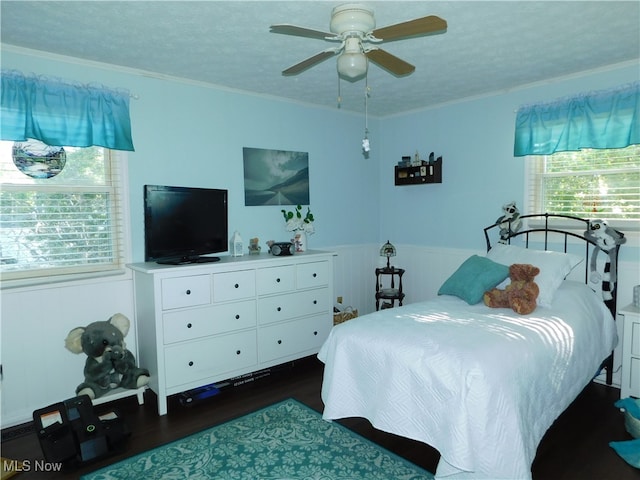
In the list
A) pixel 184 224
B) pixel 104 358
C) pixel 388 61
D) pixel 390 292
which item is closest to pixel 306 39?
pixel 388 61

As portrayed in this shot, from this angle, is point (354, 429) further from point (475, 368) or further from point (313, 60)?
point (313, 60)

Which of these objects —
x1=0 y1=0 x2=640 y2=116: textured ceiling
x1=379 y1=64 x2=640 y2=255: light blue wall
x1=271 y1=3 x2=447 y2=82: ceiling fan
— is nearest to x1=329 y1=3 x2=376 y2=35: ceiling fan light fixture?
x1=271 y1=3 x2=447 y2=82: ceiling fan

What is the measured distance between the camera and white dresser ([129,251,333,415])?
3004 millimetres

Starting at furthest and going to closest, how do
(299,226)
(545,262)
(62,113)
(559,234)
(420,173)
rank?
(420,173) → (299,226) → (559,234) → (545,262) → (62,113)

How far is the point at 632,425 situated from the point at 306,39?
309 cm

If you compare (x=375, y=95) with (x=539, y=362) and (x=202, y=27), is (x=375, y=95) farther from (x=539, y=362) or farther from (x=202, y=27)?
(x=539, y=362)

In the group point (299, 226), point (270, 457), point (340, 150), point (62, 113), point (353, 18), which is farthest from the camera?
point (340, 150)

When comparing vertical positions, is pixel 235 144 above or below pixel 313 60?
below

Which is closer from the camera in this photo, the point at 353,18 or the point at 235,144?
the point at 353,18

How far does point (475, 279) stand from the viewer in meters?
3.13

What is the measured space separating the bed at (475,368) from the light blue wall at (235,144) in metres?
1.73

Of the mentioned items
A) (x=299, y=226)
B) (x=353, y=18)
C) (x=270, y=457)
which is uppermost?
(x=353, y=18)

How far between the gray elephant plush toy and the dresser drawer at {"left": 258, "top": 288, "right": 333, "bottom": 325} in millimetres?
987

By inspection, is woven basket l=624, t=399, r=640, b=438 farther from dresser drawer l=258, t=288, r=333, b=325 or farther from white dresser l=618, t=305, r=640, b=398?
dresser drawer l=258, t=288, r=333, b=325
